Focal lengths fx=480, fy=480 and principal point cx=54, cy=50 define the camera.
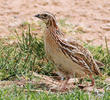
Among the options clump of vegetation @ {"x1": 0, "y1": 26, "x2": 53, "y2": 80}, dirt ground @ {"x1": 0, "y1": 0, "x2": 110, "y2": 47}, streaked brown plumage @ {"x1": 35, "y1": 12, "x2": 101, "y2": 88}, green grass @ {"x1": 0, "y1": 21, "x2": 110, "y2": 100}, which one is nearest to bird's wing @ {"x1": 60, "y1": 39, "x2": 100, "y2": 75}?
streaked brown plumage @ {"x1": 35, "y1": 12, "x2": 101, "y2": 88}

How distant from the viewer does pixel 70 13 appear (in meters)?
14.2

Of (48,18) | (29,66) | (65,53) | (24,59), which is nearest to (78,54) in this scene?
(65,53)

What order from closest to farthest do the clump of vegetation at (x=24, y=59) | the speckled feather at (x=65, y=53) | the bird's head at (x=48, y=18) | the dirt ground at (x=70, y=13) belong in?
the speckled feather at (x=65, y=53) → the bird's head at (x=48, y=18) → the clump of vegetation at (x=24, y=59) → the dirt ground at (x=70, y=13)

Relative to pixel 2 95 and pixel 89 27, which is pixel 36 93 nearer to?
pixel 2 95

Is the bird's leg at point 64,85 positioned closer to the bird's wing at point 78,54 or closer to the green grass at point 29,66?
the bird's wing at point 78,54

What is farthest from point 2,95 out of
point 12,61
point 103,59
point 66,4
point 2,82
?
point 66,4

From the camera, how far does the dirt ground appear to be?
12.9 m

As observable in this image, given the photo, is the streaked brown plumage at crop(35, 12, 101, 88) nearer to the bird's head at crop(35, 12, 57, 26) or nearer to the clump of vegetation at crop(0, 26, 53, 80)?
the bird's head at crop(35, 12, 57, 26)

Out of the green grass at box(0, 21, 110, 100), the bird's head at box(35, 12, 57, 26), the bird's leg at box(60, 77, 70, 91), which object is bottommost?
the bird's leg at box(60, 77, 70, 91)

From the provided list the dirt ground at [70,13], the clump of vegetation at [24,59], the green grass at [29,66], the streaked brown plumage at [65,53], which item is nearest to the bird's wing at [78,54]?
the streaked brown plumage at [65,53]

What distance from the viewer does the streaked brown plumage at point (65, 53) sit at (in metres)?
8.43

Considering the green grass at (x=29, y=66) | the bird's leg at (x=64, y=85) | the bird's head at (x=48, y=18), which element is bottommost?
the bird's leg at (x=64, y=85)

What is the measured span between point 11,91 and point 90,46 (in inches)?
145

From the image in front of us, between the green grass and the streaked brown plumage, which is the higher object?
the streaked brown plumage
